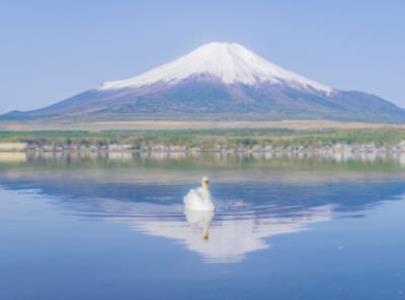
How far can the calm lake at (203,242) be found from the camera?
11.2 meters

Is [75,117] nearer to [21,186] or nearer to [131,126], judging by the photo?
[131,126]

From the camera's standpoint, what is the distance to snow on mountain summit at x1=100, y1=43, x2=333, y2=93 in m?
137

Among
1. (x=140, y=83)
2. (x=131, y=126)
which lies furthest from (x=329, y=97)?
(x=131, y=126)

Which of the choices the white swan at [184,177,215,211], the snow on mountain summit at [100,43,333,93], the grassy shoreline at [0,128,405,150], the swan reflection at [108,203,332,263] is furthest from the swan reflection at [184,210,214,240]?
the snow on mountain summit at [100,43,333,93]

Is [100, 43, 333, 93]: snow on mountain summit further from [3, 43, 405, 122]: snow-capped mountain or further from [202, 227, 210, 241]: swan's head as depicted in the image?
[202, 227, 210, 241]: swan's head

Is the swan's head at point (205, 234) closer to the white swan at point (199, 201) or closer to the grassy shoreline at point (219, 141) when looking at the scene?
the white swan at point (199, 201)

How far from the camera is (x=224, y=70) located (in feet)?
455

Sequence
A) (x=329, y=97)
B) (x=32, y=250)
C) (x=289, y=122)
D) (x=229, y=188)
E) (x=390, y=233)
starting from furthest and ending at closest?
(x=329, y=97) < (x=289, y=122) < (x=229, y=188) < (x=390, y=233) < (x=32, y=250)

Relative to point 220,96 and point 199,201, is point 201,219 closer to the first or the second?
point 199,201

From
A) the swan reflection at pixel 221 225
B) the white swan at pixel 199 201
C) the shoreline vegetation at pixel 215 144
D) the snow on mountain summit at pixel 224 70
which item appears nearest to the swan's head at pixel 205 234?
the swan reflection at pixel 221 225

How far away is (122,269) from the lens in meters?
12.3

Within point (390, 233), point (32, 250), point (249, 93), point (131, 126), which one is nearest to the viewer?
point (32, 250)

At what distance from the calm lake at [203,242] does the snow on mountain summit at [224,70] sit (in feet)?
Answer: 368

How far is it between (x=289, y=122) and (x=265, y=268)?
A: 8775 centimetres
